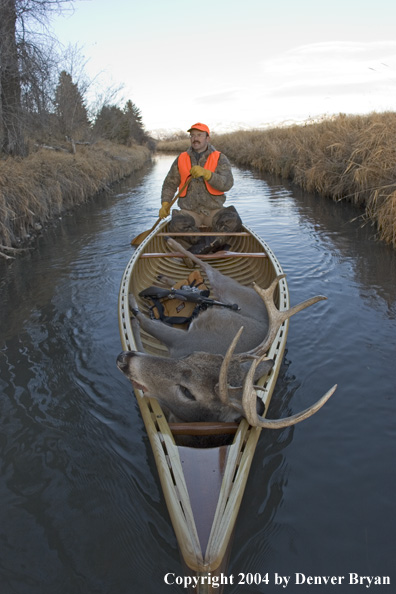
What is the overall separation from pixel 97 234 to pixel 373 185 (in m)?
7.31

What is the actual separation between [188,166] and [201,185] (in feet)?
1.29

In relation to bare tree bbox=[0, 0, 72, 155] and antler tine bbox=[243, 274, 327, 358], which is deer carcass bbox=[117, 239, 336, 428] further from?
bare tree bbox=[0, 0, 72, 155]

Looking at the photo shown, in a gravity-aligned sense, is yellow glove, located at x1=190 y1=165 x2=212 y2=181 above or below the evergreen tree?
below

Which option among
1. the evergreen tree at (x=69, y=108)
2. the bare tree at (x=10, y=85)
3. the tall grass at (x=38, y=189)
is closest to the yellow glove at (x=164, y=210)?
the tall grass at (x=38, y=189)

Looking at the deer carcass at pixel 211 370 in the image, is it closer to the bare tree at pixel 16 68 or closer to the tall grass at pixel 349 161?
the tall grass at pixel 349 161

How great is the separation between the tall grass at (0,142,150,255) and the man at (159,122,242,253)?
364 cm

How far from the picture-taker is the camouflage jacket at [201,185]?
7.20 m

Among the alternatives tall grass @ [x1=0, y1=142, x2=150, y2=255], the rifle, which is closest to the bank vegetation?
tall grass @ [x1=0, y1=142, x2=150, y2=255]

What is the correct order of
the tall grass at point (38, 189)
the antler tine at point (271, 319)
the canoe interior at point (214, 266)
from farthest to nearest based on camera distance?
the tall grass at point (38, 189) < the canoe interior at point (214, 266) < the antler tine at point (271, 319)

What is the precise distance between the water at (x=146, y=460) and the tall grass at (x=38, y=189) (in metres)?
3.35

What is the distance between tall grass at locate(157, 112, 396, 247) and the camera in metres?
9.40

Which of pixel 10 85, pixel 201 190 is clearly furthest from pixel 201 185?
pixel 10 85

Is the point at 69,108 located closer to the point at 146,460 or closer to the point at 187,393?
the point at 146,460

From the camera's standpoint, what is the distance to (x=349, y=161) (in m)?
10.4
